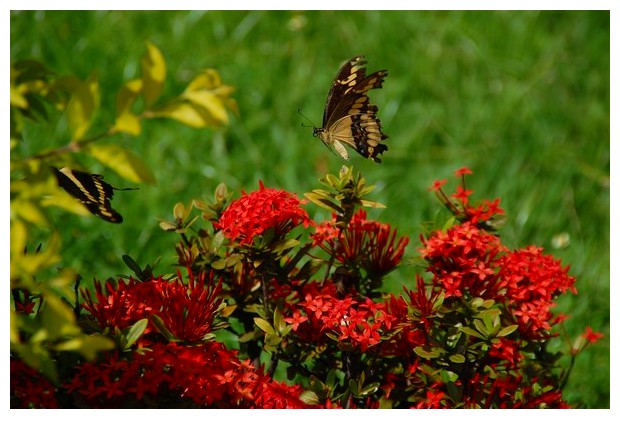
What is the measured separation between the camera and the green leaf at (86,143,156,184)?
1293 mm

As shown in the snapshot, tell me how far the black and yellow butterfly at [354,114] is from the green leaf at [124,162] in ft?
2.98

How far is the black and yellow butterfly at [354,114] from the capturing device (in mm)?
2135

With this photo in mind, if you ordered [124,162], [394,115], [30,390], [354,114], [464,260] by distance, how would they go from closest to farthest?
1. [124,162]
2. [30,390]
3. [464,260]
4. [354,114]
5. [394,115]

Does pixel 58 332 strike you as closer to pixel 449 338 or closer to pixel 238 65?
pixel 449 338

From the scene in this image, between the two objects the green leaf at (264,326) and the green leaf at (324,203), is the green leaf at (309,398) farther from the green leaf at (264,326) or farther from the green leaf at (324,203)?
the green leaf at (324,203)

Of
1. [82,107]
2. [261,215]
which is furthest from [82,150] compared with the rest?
[261,215]

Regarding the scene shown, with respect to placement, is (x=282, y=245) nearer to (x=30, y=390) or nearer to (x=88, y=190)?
(x=88, y=190)

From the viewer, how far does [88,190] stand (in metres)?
1.96

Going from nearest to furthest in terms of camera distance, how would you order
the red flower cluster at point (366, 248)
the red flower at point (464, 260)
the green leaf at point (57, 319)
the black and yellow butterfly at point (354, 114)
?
the green leaf at point (57, 319)
the red flower at point (464, 260)
the red flower cluster at point (366, 248)
the black and yellow butterfly at point (354, 114)

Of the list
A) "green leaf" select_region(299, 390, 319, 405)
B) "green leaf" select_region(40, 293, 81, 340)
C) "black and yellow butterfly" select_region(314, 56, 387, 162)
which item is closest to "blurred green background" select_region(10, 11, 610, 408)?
"black and yellow butterfly" select_region(314, 56, 387, 162)

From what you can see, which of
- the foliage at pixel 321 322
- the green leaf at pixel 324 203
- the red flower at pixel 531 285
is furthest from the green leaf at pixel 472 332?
the green leaf at pixel 324 203

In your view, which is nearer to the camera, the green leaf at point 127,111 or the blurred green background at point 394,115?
the green leaf at point 127,111

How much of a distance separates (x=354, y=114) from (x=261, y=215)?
507mm

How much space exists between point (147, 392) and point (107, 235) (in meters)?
1.78
